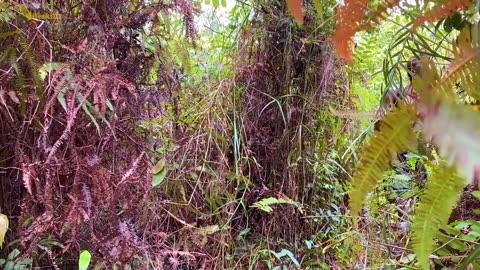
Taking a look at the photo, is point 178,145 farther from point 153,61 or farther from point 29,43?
point 29,43

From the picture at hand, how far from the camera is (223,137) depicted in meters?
1.38

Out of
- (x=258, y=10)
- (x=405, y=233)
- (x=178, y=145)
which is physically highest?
(x=258, y=10)

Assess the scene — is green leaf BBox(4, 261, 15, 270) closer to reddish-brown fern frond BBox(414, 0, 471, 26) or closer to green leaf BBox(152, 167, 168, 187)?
green leaf BBox(152, 167, 168, 187)

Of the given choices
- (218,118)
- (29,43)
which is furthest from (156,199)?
(29,43)

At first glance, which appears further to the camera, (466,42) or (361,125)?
(361,125)

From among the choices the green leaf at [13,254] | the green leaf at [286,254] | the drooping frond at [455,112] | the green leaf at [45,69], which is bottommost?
the green leaf at [286,254]

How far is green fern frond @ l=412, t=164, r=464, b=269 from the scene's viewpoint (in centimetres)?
30

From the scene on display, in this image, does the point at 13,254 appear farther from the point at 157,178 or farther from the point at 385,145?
the point at 385,145

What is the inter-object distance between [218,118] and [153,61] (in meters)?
0.34

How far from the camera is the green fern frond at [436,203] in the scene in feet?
0.98

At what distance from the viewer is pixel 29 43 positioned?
0.89 m

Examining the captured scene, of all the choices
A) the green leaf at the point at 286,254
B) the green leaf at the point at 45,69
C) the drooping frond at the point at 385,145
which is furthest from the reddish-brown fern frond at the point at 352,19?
the green leaf at the point at 286,254

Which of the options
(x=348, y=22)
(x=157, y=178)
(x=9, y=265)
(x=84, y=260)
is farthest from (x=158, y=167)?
(x=348, y=22)

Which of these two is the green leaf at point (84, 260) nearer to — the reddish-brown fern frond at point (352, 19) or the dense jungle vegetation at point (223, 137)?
the dense jungle vegetation at point (223, 137)
